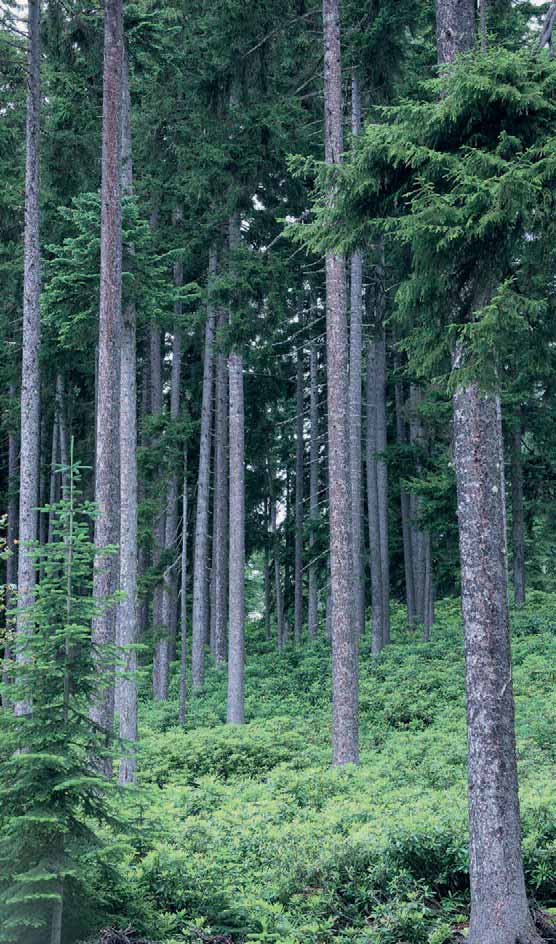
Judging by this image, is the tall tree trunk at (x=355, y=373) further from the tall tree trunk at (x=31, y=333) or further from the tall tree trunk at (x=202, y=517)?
the tall tree trunk at (x=31, y=333)

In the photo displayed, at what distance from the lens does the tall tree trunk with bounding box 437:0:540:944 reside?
652cm

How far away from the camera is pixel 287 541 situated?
30.3 meters

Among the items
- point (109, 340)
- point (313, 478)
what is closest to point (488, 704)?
point (109, 340)

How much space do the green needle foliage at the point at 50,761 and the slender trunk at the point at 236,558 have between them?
1077 centimetres

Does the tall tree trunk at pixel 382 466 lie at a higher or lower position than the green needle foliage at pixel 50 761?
higher

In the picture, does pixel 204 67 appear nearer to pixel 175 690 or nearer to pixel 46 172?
pixel 46 172

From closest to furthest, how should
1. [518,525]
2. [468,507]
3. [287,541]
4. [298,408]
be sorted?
[468,507]
[518,525]
[298,408]
[287,541]

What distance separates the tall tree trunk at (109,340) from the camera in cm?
1163

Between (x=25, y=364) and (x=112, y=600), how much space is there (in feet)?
31.6

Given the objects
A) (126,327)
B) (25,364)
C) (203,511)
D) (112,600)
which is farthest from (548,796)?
(203,511)

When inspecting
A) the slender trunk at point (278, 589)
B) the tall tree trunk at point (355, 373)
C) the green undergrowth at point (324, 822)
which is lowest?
the green undergrowth at point (324, 822)

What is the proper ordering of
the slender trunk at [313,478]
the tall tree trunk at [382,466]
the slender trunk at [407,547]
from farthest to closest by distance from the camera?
the slender trunk at [407,547], the slender trunk at [313,478], the tall tree trunk at [382,466]

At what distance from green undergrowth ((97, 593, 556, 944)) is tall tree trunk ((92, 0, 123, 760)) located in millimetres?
2366

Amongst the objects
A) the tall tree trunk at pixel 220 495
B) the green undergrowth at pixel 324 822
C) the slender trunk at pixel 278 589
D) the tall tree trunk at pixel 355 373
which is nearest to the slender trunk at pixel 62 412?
the tall tree trunk at pixel 220 495
